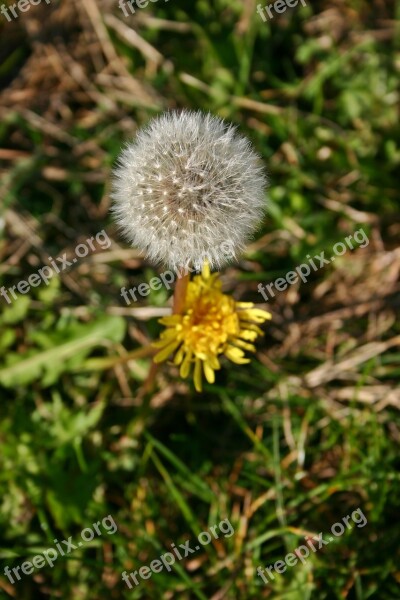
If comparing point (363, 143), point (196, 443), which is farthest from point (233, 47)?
point (196, 443)

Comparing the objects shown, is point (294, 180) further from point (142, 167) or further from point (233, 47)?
point (142, 167)

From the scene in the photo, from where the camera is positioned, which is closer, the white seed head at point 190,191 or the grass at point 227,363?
the white seed head at point 190,191

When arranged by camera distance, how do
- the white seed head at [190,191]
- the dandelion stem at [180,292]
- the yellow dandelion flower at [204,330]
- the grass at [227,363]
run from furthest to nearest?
the grass at [227,363] → the yellow dandelion flower at [204,330] → the dandelion stem at [180,292] → the white seed head at [190,191]

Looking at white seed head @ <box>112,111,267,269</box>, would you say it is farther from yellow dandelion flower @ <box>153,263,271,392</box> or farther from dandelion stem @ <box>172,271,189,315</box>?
yellow dandelion flower @ <box>153,263,271,392</box>

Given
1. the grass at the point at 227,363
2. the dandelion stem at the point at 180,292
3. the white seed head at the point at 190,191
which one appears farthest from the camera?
the grass at the point at 227,363

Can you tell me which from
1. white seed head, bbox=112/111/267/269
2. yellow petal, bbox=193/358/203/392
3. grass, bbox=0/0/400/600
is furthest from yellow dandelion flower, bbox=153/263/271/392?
grass, bbox=0/0/400/600

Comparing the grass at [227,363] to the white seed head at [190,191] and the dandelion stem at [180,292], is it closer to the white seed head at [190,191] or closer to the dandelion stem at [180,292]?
the dandelion stem at [180,292]

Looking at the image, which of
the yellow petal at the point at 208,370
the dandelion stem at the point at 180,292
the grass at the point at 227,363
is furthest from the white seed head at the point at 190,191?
the grass at the point at 227,363
